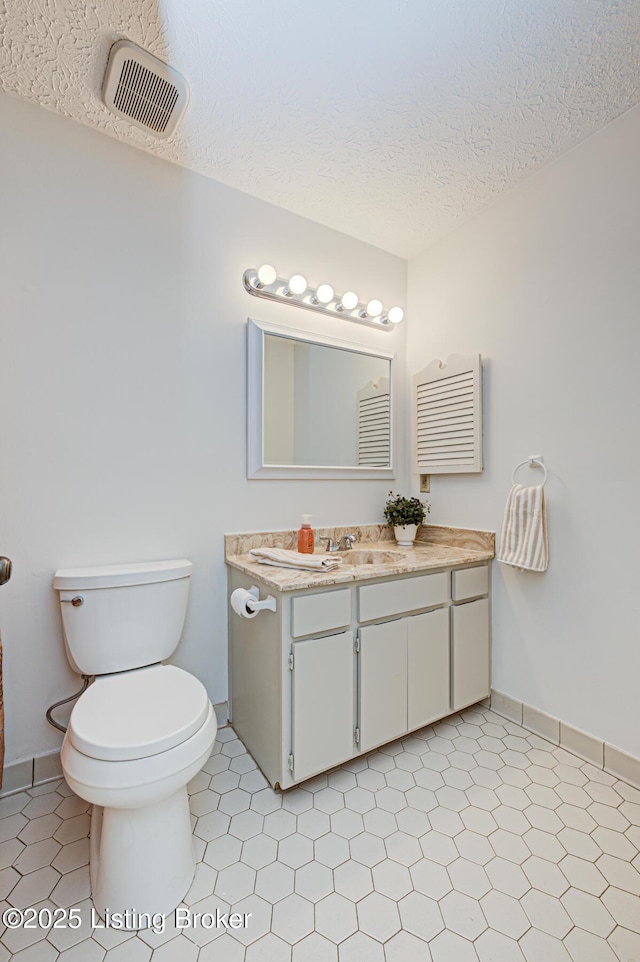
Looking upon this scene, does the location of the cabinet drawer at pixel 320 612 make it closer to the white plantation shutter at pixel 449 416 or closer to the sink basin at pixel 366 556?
the sink basin at pixel 366 556

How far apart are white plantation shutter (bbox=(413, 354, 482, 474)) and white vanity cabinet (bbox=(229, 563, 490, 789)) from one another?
553 millimetres

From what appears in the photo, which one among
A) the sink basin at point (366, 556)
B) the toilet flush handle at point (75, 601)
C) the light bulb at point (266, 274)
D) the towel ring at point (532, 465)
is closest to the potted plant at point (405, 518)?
the sink basin at point (366, 556)

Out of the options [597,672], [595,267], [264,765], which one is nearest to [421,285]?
[595,267]

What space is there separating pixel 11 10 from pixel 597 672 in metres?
2.79

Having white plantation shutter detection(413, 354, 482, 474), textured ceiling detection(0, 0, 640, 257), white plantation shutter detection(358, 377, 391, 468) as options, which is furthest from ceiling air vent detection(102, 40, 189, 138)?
white plantation shutter detection(413, 354, 482, 474)

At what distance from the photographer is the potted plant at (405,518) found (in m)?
2.13

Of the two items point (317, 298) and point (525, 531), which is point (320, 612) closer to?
point (525, 531)

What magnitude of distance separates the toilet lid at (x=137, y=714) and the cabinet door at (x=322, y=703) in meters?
0.35

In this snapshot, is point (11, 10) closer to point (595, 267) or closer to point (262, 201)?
point (262, 201)

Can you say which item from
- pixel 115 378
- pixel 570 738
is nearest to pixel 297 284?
pixel 115 378

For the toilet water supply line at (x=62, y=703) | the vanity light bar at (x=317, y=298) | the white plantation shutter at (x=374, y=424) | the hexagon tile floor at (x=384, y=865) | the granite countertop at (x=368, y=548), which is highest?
the vanity light bar at (x=317, y=298)

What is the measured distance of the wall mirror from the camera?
1841 mm

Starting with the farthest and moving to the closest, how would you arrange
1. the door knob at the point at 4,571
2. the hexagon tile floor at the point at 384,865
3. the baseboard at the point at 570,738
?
the baseboard at the point at 570,738, the door knob at the point at 4,571, the hexagon tile floor at the point at 384,865

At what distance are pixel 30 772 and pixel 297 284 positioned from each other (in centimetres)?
213
